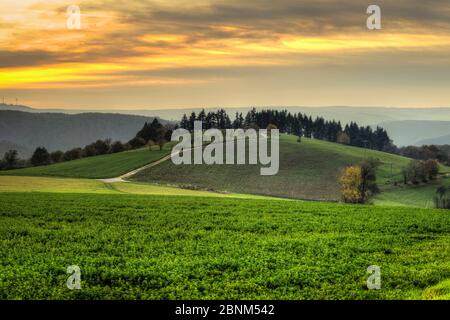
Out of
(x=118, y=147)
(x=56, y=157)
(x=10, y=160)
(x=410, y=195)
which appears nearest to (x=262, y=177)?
(x=410, y=195)

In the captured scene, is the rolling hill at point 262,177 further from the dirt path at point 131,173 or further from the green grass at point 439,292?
the green grass at point 439,292

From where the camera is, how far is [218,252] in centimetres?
2441

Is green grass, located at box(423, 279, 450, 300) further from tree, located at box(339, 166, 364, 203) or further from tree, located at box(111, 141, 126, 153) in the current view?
tree, located at box(111, 141, 126, 153)

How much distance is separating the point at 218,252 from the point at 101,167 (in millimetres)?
113246

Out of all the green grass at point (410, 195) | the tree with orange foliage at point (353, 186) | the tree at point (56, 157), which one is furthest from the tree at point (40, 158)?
the tree with orange foliage at point (353, 186)

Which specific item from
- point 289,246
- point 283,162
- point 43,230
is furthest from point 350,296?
point 283,162

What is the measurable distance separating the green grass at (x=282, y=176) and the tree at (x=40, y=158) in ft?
224

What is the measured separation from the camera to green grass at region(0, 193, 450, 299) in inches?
731

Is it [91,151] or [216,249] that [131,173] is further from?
[216,249]

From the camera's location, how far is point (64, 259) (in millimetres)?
22562

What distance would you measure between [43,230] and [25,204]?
529 inches

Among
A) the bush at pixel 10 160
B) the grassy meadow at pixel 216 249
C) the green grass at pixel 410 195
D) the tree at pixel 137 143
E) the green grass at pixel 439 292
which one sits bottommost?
the green grass at pixel 410 195

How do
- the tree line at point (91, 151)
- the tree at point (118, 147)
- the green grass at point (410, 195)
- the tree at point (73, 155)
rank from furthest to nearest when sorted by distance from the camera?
the tree at point (73, 155) < the tree at point (118, 147) < the tree line at point (91, 151) < the green grass at point (410, 195)

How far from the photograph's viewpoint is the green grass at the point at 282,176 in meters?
114
